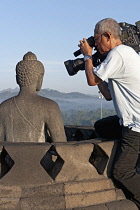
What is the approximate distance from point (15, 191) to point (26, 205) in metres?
0.19

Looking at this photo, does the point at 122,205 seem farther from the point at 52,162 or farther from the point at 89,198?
the point at 52,162

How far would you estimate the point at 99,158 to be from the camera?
4.38 m

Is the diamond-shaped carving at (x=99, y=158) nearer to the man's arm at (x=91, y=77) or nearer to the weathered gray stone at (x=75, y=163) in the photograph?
the weathered gray stone at (x=75, y=163)

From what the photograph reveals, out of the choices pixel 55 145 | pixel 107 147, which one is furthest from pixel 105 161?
pixel 55 145

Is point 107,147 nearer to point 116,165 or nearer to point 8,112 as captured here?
point 116,165

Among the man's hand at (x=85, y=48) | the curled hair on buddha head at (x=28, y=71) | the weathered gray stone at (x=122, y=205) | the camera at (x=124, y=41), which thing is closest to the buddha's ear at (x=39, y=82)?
the curled hair on buddha head at (x=28, y=71)

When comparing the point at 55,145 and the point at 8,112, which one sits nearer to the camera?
the point at 55,145

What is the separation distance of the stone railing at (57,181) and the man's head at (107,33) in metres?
1.10

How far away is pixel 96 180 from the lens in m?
3.96

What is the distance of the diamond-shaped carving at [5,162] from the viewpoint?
13.1 ft

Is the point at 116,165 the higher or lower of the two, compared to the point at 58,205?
higher

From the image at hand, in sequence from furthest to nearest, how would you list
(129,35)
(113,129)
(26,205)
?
(113,129) → (129,35) → (26,205)

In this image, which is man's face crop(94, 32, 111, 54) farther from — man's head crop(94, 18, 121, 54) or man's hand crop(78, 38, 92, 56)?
man's hand crop(78, 38, 92, 56)

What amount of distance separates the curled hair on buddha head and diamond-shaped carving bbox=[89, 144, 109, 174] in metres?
1.16
